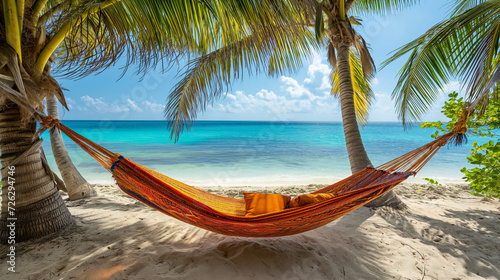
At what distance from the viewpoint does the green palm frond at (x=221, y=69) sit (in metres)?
1.91

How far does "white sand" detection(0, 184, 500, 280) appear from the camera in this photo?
41.2 inches

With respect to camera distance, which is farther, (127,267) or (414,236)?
(414,236)

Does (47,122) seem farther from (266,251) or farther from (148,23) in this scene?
(266,251)

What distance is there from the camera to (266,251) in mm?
1211

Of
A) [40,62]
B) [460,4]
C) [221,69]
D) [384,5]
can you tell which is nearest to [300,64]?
[221,69]

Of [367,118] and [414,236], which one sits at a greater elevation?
[367,118]

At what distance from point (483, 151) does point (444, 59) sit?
92 cm

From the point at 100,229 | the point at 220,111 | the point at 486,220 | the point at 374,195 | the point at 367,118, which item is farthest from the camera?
the point at 220,111

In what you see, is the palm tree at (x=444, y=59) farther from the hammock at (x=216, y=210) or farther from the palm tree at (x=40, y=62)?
the palm tree at (x=40, y=62)

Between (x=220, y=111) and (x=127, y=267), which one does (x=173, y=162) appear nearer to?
(x=127, y=267)

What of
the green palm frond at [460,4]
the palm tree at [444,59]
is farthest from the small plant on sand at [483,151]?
the green palm frond at [460,4]

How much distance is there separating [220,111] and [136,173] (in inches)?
959

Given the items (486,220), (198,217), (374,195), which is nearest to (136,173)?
(198,217)

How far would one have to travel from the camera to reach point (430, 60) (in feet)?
7.22
